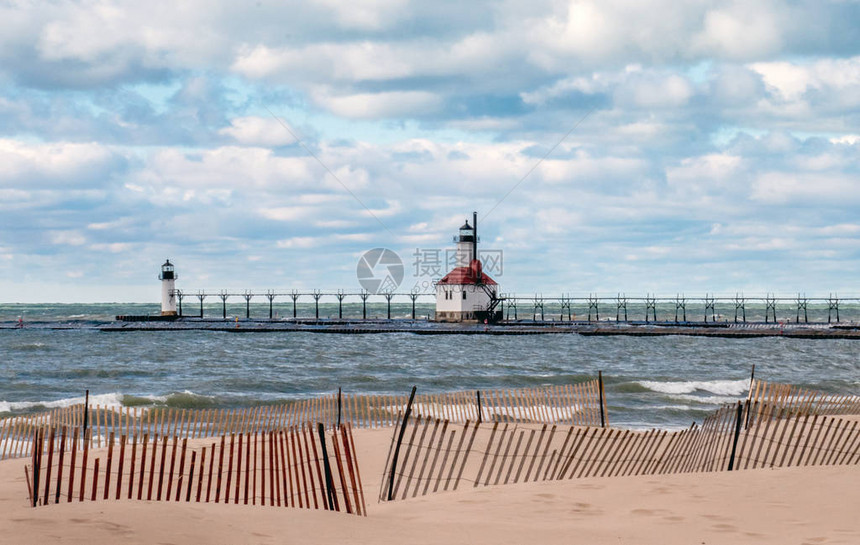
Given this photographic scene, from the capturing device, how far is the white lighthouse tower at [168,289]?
4090 inches

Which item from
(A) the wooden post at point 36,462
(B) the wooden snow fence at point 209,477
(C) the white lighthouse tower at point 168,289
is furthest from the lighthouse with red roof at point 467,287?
(A) the wooden post at point 36,462

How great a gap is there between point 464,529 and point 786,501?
14.7 ft

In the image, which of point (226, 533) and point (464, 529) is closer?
point (226, 533)

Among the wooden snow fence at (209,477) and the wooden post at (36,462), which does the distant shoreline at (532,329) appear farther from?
the wooden post at (36,462)

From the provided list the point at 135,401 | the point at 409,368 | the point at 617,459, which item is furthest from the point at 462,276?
the point at 617,459

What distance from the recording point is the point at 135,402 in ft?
103

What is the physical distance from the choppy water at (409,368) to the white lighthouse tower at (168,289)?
27.9 metres

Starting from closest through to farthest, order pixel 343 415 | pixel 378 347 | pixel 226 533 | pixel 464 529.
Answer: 1. pixel 226 533
2. pixel 464 529
3. pixel 343 415
4. pixel 378 347

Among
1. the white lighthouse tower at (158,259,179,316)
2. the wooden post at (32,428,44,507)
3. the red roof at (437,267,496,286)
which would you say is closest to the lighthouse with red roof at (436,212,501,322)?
the red roof at (437,267,496,286)

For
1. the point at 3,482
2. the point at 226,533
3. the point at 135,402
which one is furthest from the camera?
the point at 135,402

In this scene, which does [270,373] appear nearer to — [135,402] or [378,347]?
[135,402]

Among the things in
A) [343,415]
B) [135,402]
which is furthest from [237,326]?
[343,415]

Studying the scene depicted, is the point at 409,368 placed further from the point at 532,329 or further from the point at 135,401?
the point at 532,329

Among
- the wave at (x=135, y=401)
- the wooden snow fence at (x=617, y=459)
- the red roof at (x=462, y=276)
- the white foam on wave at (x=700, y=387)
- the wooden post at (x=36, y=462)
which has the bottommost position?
the white foam on wave at (x=700, y=387)
